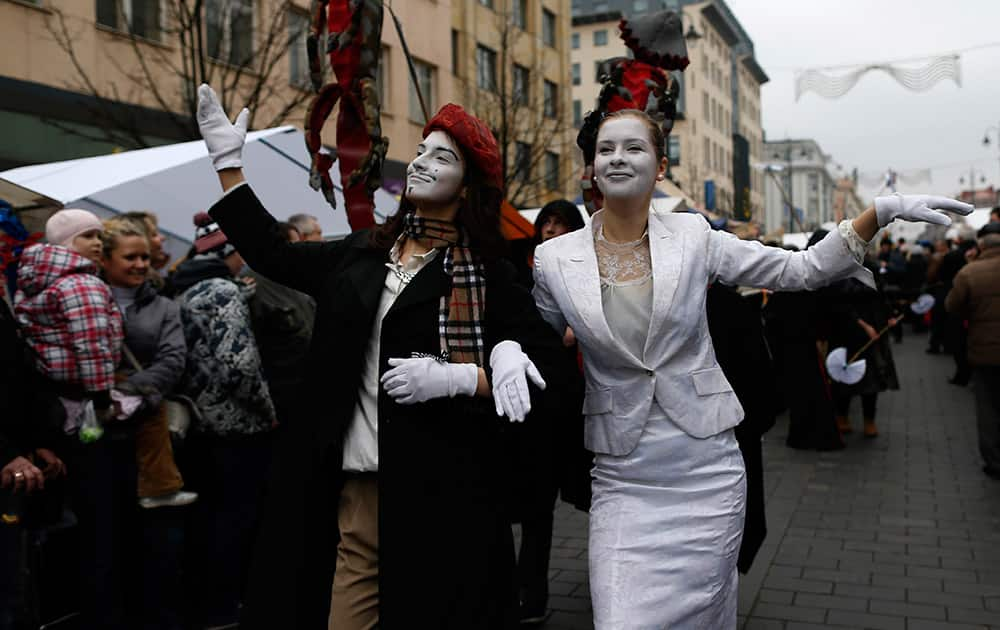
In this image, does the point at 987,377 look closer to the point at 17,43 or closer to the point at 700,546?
the point at 700,546

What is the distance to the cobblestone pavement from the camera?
4.88 meters

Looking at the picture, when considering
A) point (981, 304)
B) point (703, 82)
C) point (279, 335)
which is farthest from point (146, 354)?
point (703, 82)

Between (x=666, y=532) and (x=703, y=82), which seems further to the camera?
(x=703, y=82)

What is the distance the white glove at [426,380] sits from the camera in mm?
2604

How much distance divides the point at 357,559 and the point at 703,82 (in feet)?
219

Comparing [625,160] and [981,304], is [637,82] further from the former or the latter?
[981,304]

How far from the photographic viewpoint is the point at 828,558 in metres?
5.80

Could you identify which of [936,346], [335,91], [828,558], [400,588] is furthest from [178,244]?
[936,346]

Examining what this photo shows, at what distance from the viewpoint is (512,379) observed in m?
2.56

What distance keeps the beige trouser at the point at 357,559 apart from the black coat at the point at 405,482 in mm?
43

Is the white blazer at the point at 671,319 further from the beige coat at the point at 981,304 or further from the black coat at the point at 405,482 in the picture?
the beige coat at the point at 981,304

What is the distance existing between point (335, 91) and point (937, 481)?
19.3 ft

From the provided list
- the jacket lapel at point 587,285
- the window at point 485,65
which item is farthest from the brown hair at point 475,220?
the window at point 485,65

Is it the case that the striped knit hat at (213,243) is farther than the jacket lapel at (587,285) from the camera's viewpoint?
Yes
